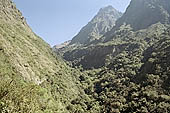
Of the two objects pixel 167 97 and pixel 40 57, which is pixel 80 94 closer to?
pixel 40 57

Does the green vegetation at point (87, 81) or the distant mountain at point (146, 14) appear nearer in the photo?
the green vegetation at point (87, 81)

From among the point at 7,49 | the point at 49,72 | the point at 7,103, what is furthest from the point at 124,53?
the point at 7,103

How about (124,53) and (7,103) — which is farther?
(124,53)

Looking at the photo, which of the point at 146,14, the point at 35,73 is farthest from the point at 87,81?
the point at 146,14

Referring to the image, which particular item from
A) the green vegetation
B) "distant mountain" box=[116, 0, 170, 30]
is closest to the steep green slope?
the green vegetation

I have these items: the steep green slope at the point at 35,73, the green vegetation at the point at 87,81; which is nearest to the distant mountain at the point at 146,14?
the green vegetation at the point at 87,81

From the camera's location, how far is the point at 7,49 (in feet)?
178

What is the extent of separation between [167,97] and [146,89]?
8.43 metres

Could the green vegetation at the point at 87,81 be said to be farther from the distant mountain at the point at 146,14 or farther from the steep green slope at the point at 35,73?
the distant mountain at the point at 146,14

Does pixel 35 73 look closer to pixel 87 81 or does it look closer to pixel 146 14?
pixel 87 81

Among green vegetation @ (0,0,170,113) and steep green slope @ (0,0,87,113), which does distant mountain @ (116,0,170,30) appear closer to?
green vegetation @ (0,0,170,113)

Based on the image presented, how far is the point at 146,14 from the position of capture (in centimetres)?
16625

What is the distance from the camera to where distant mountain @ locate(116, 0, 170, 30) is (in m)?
152

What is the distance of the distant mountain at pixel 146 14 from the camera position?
152375 millimetres
